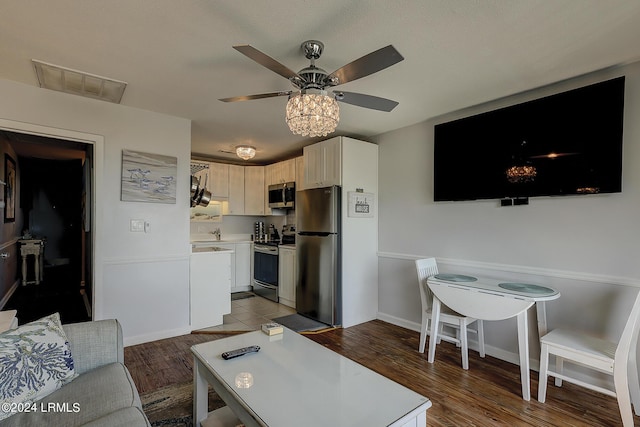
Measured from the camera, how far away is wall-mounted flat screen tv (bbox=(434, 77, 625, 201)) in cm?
225

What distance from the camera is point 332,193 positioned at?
3.63 meters

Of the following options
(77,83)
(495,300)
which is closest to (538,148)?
(495,300)

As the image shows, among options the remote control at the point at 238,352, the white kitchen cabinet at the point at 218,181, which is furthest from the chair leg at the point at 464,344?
the white kitchen cabinet at the point at 218,181

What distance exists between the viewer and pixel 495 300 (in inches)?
93.4

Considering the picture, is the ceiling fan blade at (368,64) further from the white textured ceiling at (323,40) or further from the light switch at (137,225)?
the light switch at (137,225)

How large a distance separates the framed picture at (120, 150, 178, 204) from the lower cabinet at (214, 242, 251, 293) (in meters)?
2.03

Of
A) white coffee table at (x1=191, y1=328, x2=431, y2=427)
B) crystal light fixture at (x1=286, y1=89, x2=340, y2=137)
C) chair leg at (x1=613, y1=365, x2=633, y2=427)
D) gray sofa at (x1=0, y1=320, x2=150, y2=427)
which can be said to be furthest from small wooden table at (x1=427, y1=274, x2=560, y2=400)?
gray sofa at (x1=0, y1=320, x2=150, y2=427)

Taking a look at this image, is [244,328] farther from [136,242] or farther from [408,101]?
[408,101]

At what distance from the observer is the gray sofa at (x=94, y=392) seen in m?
1.23

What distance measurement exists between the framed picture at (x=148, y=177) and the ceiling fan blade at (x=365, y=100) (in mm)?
2159

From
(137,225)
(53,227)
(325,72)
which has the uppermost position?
(325,72)

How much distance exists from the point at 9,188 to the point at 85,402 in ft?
15.1

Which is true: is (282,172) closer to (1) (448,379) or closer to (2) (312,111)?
(2) (312,111)

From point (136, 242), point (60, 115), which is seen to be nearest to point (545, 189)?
point (136, 242)
